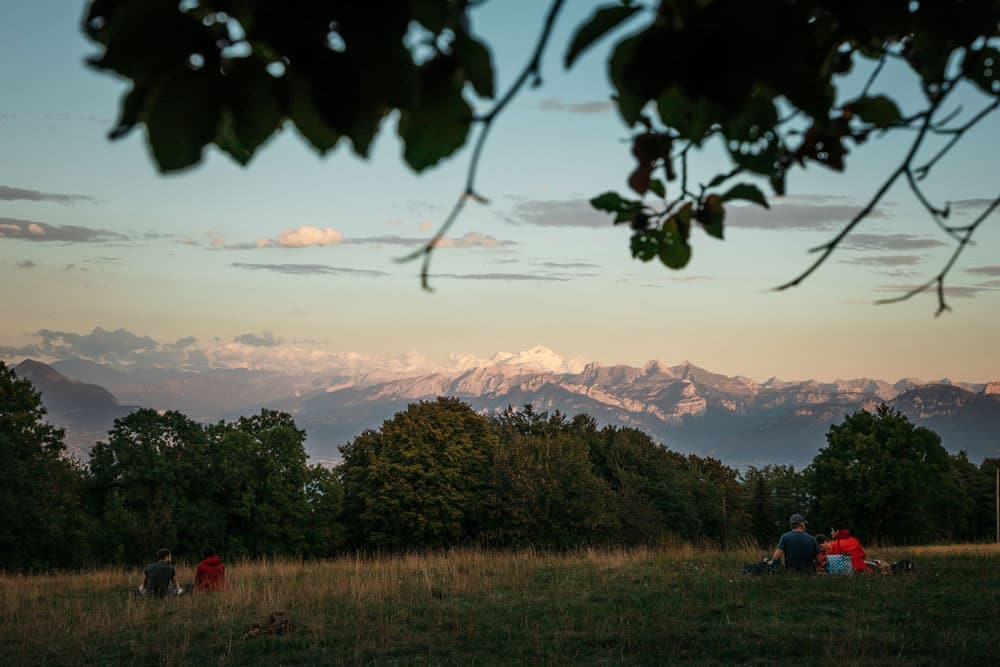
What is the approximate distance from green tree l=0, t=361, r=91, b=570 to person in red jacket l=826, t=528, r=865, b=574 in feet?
58.9

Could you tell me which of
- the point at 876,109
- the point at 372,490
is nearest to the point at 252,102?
the point at 876,109

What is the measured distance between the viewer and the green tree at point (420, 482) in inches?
1096

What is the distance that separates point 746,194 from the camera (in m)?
1.54

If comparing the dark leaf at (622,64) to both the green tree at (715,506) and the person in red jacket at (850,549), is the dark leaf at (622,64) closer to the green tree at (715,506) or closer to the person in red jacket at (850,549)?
the person in red jacket at (850,549)

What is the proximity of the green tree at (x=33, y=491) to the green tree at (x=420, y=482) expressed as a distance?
28.1ft

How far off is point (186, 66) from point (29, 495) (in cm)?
2462

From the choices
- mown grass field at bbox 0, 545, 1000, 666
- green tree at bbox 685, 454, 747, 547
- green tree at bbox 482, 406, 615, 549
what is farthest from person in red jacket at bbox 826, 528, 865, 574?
green tree at bbox 685, 454, 747, 547

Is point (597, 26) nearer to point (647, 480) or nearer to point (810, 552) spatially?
point (810, 552)

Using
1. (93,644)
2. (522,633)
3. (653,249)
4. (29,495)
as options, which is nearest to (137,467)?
(29,495)

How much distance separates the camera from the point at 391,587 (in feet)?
40.5

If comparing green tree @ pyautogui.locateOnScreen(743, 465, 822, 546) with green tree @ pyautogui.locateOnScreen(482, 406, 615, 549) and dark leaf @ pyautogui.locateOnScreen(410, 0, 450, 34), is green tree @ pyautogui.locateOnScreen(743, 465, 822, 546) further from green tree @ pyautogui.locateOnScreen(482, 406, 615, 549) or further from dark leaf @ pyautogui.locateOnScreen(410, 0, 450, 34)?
dark leaf @ pyautogui.locateOnScreen(410, 0, 450, 34)

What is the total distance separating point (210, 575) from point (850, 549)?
29.3ft

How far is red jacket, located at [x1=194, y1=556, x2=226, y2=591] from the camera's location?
40.3 ft

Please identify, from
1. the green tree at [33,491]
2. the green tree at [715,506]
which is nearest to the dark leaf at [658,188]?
the green tree at [33,491]
